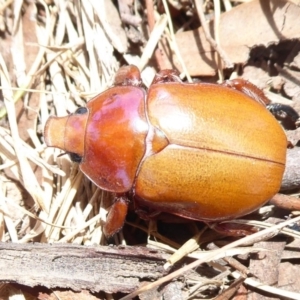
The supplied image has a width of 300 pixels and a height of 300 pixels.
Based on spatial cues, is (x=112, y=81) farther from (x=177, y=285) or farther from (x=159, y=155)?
(x=177, y=285)

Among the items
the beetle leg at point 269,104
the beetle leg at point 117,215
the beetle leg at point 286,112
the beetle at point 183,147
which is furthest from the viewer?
the beetle leg at point 286,112

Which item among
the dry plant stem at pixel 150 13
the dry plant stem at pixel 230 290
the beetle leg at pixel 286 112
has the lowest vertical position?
the dry plant stem at pixel 230 290

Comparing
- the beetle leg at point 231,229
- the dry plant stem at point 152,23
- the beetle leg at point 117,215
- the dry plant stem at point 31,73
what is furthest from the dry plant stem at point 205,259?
the dry plant stem at point 31,73

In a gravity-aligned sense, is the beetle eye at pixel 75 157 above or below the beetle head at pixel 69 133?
below

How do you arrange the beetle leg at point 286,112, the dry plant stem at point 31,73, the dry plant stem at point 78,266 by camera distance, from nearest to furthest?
1. the dry plant stem at point 78,266
2. the beetle leg at point 286,112
3. the dry plant stem at point 31,73

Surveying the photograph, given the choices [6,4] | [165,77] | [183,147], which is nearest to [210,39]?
[165,77]

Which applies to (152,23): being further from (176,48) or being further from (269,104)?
(269,104)

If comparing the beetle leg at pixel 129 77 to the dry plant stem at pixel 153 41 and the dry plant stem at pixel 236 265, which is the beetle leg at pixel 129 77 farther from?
Result: the dry plant stem at pixel 236 265
